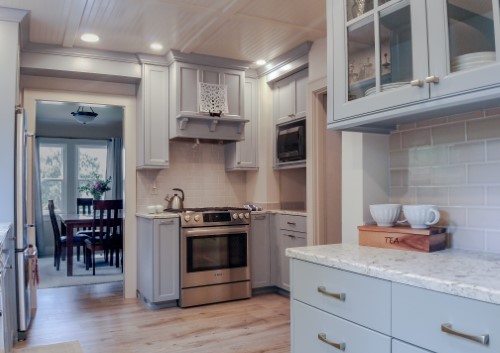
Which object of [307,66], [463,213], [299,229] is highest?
[307,66]

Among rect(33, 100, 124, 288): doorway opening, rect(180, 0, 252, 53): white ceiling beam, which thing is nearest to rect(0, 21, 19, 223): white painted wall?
rect(180, 0, 252, 53): white ceiling beam

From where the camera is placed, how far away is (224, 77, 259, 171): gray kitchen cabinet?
478cm

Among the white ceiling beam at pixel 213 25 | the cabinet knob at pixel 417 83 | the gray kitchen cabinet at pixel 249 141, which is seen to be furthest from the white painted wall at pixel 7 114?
the cabinet knob at pixel 417 83

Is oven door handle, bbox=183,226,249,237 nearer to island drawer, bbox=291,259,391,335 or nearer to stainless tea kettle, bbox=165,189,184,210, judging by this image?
stainless tea kettle, bbox=165,189,184,210

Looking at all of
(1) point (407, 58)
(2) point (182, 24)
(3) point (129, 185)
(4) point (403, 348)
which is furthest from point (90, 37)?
(4) point (403, 348)

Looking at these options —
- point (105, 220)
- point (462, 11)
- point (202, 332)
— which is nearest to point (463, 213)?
point (462, 11)

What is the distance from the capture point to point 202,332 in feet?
11.1

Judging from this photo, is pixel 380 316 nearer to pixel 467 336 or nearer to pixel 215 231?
pixel 467 336

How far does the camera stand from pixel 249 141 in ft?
15.8

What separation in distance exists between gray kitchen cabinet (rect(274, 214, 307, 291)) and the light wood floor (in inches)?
8.4

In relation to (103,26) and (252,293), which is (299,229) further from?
(103,26)

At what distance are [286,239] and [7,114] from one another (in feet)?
9.02

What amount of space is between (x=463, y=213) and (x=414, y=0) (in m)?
0.86

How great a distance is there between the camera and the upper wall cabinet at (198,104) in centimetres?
430
